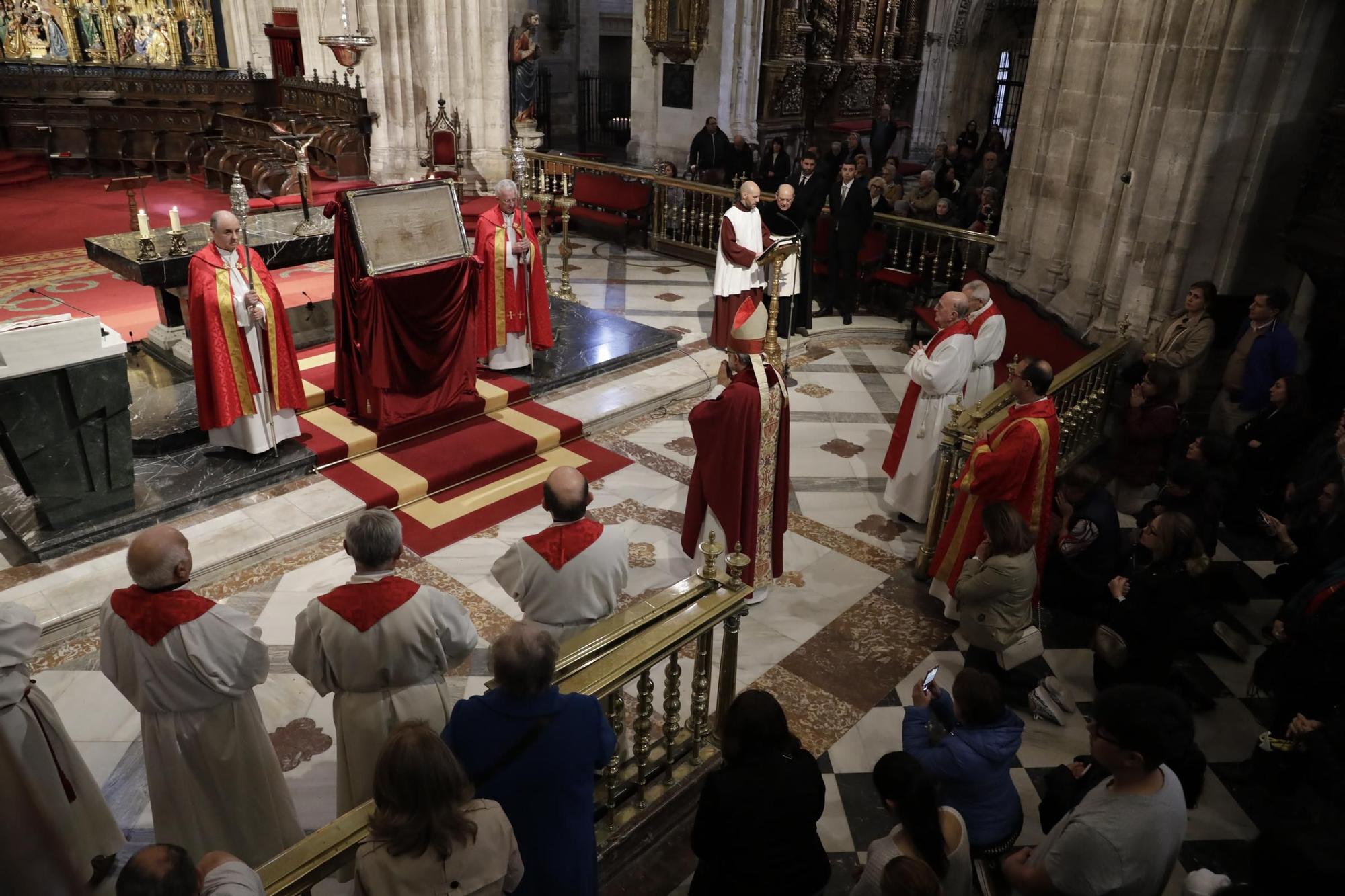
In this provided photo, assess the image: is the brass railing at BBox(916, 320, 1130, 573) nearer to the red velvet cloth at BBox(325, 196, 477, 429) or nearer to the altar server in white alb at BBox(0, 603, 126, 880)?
the red velvet cloth at BBox(325, 196, 477, 429)

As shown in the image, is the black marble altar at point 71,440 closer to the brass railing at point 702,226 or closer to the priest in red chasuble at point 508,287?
the priest in red chasuble at point 508,287

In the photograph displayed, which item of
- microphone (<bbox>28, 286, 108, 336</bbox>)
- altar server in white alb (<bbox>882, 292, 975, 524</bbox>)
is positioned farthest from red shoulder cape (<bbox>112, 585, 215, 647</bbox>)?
microphone (<bbox>28, 286, 108, 336</bbox>)

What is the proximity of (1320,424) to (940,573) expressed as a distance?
9.47ft

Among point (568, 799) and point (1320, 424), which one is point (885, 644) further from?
point (1320, 424)

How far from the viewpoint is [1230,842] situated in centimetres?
364

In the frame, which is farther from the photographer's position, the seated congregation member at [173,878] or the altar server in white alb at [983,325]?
the altar server in white alb at [983,325]

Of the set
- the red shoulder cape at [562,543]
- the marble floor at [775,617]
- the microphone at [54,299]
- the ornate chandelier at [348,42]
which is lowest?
the marble floor at [775,617]

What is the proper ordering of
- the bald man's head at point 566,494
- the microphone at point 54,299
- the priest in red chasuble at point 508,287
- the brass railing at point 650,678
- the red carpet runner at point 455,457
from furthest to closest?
the microphone at point 54,299 < the priest in red chasuble at point 508,287 < the red carpet runner at point 455,457 < the bald man's head at point 566,494 < the brass railing at point 650,678

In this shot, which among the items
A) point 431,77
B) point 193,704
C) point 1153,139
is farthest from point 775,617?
point 431,77

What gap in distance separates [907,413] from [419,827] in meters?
4.54

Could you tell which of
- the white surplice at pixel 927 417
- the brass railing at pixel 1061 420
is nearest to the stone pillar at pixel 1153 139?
the brass railing at pixel 1061 420

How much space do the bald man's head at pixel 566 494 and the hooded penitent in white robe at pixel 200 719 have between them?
3.43 feet

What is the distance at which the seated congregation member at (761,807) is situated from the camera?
2455 mm

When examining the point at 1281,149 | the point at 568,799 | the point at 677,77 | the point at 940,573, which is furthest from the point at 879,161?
the point at 568,799
